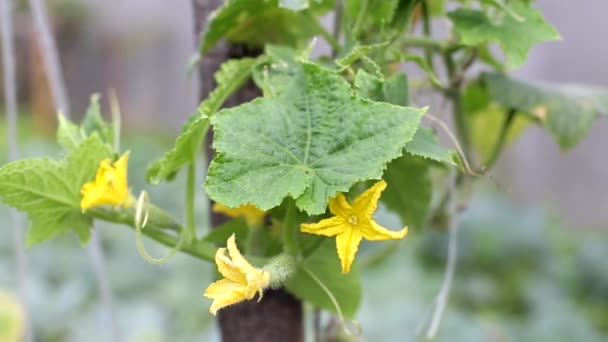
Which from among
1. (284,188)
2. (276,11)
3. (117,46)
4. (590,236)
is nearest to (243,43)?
(276,11)

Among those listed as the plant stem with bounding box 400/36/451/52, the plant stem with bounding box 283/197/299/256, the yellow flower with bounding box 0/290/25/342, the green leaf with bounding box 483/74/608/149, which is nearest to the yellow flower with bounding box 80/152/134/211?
the plant stem with bounding box 283/197/299/256

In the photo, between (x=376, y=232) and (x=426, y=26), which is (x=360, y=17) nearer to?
(x=426, y=26)

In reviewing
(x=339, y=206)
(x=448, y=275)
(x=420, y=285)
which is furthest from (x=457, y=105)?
(x=420, y=285)

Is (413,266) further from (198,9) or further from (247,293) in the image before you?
(247,293)

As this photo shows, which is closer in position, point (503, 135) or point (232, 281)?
point (232, 281)

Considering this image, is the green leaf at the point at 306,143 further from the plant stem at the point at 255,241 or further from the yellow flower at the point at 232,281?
the plant stem at the point at 255,241

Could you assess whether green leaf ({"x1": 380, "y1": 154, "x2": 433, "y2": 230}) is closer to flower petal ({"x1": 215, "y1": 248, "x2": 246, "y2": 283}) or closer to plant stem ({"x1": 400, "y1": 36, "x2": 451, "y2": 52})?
plant stem ({"x1": 400, "y1": 36, "x2": 451, "y2": 52})
